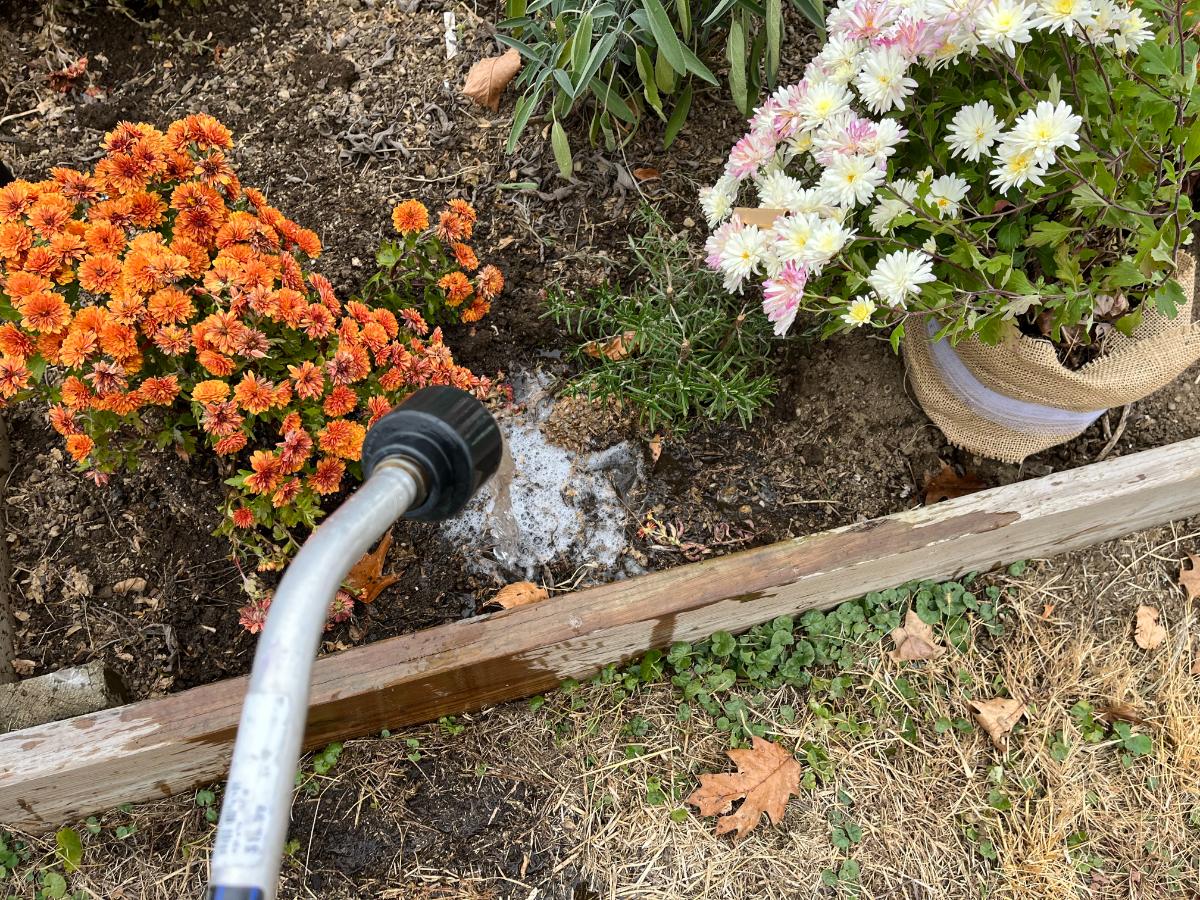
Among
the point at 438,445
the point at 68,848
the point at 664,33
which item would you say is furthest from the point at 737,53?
the point at 68,848

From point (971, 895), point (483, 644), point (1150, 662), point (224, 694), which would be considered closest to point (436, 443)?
point (483, 644)

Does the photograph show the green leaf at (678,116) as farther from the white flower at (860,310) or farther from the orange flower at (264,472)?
the orange flower at (264,472)

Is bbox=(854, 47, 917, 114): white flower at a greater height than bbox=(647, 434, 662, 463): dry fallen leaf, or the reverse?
bbox=(854, 47, 917, 114): white flower

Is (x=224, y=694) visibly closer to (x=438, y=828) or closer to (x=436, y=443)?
(x=438, y=828)

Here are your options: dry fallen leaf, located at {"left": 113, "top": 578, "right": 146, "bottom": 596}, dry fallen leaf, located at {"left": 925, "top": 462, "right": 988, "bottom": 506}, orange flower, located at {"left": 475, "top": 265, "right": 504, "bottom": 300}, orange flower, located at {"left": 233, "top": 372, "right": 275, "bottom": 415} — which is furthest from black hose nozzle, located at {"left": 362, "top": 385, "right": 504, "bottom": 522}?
dry fallen leaf, located at {"left": 925, "top": 462, "right": 988, "bottom": 506}

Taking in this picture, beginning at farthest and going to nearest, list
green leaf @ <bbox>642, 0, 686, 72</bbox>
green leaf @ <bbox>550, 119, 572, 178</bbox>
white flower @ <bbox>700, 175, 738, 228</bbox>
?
green leaf @ <bbox>550, 119, 572, 178</bbox>
green leaf @ <bbox>642, 0, 686, 72</bbox>
white flower @ <bbox>700, 175, 738, 228</bbox>

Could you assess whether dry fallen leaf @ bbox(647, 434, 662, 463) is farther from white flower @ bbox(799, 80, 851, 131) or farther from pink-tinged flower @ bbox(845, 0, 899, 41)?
pink-tinged flower @ bbox(845, 0, 899, 41)

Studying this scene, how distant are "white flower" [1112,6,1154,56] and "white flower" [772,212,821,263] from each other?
1.73 feet

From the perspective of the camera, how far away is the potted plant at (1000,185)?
133cm

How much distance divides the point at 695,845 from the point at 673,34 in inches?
68.8

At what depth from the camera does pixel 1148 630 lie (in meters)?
2.04

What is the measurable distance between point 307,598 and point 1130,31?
57.6 inches

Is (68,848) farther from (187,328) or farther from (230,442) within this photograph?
(187,328)

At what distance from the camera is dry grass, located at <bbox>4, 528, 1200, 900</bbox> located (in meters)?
1.75
